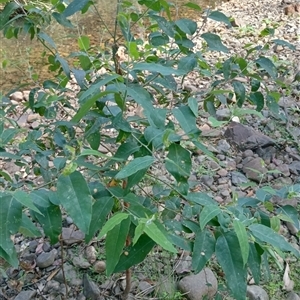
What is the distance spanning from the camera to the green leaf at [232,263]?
89 centimetres

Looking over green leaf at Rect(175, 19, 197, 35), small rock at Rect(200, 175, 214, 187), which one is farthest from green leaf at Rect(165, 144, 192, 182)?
small rock at Rect(200, 175, 214, 187)

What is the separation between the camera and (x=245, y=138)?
2467 millimetres

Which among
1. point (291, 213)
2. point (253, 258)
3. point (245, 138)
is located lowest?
point (245, 138)

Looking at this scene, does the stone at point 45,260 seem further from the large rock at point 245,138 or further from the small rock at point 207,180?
the large rock at point 245,138

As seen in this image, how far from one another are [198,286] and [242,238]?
80cm

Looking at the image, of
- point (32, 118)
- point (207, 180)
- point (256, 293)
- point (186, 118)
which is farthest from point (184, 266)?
point (32, 118)

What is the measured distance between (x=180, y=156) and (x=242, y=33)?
368 centimetres

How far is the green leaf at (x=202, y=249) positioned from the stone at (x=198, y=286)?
0.60 metres

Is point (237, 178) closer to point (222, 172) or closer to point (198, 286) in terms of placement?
point (222, 172)

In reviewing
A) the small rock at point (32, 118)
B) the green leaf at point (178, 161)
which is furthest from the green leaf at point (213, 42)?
the small rock at point (32, 118)

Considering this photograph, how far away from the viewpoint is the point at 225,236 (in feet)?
3.05

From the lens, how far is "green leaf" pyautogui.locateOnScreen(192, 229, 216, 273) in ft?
3.17

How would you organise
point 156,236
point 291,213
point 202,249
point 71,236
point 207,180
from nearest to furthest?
point 156,236
point 202,249
point 291,213
point 71,236
point 207,180

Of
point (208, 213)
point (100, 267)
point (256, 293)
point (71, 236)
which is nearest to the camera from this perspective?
point (208, 213)
